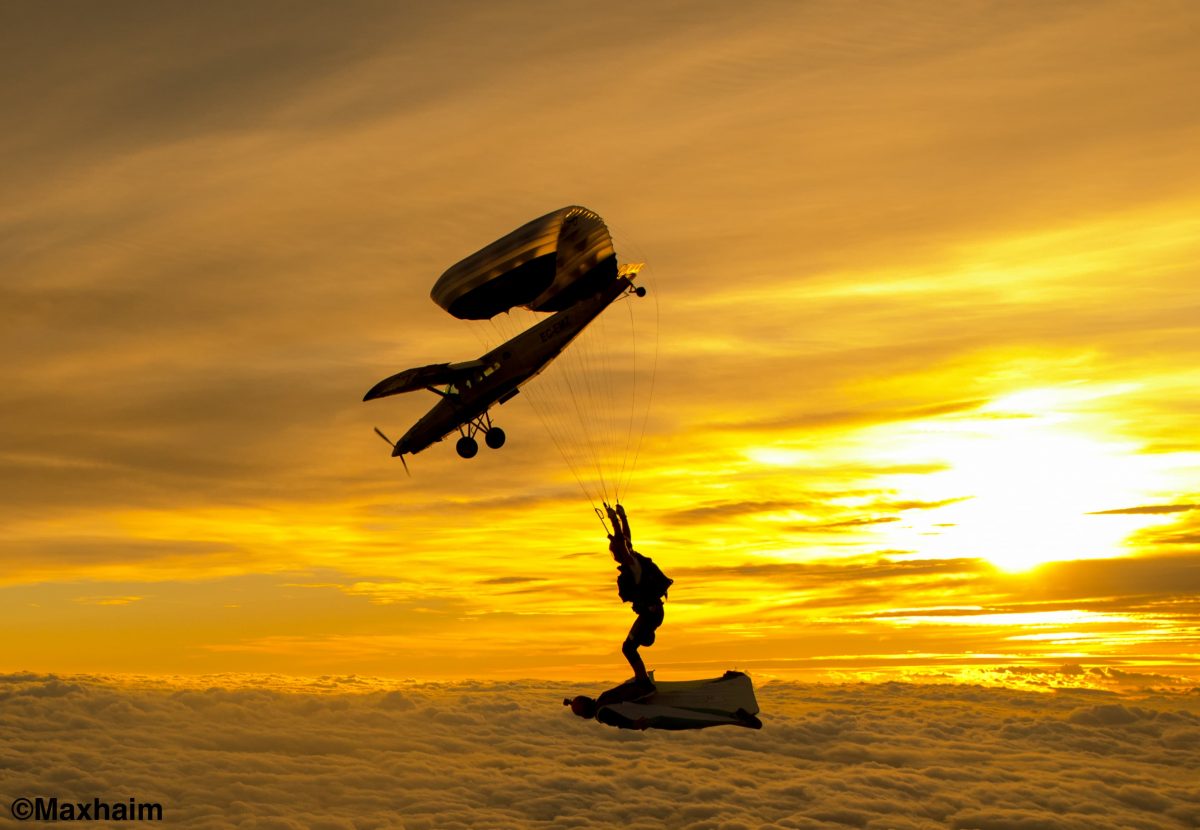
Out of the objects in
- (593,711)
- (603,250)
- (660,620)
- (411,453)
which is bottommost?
(593,711)

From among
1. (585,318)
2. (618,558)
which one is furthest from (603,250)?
(618,558)

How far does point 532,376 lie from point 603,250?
8480 millimetres

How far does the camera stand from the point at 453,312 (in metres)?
47.3

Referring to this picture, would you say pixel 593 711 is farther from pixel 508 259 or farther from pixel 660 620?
pixel 508 259

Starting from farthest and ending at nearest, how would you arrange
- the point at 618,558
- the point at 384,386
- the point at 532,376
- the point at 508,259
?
1. the point at 532,376
2. the point at 384,386
3. the point at 508,259
4. the point at 618,558

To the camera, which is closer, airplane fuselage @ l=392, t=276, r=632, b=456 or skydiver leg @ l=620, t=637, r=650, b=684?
skydiver leg @ l=620, t=637, r=650, b=684

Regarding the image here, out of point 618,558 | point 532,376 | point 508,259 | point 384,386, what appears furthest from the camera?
point 532,376

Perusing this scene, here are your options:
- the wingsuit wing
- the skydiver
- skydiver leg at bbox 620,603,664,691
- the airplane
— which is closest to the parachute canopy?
the airplane

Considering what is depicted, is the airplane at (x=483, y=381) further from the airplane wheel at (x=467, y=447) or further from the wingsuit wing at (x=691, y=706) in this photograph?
the wingsuit wing at (x=691, y=706)

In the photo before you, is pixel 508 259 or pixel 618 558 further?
pixel 508 259

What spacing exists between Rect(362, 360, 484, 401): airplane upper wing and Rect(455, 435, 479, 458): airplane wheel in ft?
10.8

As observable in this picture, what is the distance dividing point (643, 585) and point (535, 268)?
51.5ft

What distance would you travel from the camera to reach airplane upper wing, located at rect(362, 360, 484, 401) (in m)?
49.9

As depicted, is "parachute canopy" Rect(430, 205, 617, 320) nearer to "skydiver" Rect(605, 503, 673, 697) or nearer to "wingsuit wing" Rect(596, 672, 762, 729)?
"skydiver" Rect(605, 503, 673, 697)
